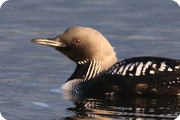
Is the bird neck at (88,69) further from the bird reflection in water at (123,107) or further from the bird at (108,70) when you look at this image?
the bird reflection in water at (123,107)

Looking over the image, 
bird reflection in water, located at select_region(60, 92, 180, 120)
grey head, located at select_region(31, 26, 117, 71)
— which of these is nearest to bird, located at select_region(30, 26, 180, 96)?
grey head, located at select_region(31, 26, 117, 71)

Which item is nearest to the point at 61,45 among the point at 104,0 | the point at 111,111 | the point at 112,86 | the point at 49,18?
the point at 112,86

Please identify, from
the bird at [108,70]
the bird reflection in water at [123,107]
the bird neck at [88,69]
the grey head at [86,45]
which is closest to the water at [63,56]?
the bird reflection in water at [123,107]

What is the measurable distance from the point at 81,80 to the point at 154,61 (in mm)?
1088

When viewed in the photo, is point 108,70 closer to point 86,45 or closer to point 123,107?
point 86,45

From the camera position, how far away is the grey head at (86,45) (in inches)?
345

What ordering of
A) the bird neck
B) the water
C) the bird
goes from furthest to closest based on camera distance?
the bird neck, the bird, the water

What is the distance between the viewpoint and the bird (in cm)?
820

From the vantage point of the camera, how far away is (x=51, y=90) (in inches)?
348

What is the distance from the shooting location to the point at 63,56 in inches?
416

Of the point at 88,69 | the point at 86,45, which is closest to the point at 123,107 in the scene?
the point at 88,69

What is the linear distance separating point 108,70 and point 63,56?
2098mm

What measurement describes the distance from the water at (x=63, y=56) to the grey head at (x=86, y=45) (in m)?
0.53

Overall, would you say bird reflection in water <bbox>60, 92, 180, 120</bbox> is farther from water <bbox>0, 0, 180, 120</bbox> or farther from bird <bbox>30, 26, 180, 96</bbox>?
bird <bbox>30, 26, 180, 96</bbox>
